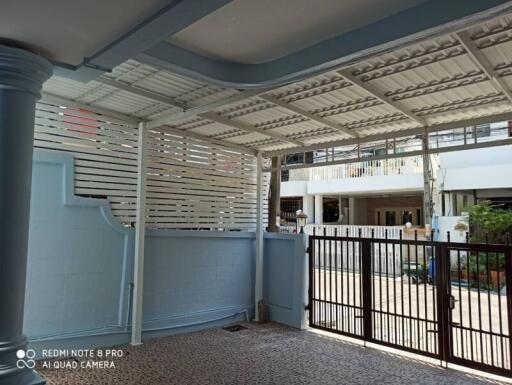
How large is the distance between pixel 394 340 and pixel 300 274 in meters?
1.63

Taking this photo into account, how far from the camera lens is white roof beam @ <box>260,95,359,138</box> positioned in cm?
428

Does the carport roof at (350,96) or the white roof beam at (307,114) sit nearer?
the carport roof at (350,96)

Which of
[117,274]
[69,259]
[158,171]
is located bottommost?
[117,274]

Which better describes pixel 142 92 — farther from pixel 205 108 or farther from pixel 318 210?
pixel 318 210

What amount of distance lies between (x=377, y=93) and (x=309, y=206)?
41.2ft

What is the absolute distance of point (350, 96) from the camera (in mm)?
4215

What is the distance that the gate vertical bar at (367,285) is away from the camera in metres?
5.33

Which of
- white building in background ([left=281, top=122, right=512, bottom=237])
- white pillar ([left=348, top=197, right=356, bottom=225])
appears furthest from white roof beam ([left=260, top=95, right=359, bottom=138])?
white pillar ([left=348, top=197, right=356, bottom=225])

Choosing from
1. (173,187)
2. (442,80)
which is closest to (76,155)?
(173,187)

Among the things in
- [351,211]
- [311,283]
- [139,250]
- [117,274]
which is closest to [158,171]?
[139,250]

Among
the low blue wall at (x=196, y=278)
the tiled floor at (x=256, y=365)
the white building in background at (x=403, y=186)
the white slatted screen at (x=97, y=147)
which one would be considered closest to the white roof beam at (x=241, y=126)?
the white slatted screen at (x=97, y=147)

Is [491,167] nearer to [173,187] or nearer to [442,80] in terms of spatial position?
[442,80]

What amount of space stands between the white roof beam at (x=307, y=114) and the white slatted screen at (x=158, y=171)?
1937mm

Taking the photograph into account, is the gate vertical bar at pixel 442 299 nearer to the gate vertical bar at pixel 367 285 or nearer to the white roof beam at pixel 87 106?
the gate vertical bar at pixel 367 285
